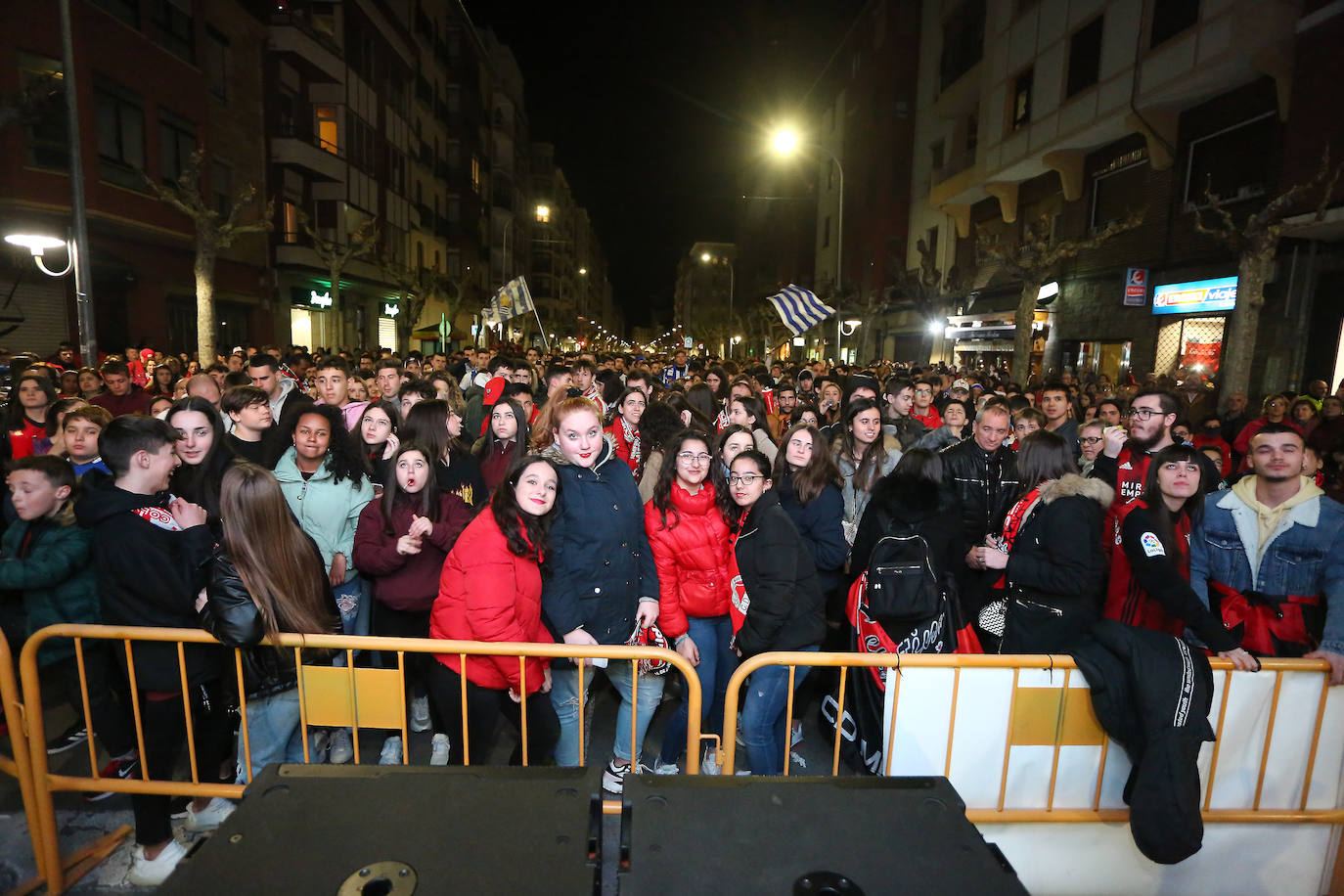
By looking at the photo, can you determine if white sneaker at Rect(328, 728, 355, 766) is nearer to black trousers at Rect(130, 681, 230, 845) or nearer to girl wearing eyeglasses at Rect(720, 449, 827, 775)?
black trousers at Rect(130, 681, 230, 845)

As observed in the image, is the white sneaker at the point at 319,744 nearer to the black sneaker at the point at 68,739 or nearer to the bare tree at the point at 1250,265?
the black sneaker at the point at 68,739

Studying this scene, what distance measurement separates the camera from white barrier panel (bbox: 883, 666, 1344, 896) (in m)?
3.11

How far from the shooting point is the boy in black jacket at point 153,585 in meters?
3.21

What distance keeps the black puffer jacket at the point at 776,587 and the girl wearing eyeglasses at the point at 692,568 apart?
232 mm

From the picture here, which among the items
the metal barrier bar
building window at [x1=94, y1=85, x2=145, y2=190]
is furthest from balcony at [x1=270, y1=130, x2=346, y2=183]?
the metal barrier bar

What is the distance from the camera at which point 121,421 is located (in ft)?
11.2

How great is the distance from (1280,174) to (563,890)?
18.3 meters

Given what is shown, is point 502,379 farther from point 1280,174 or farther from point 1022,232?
point 1022,232

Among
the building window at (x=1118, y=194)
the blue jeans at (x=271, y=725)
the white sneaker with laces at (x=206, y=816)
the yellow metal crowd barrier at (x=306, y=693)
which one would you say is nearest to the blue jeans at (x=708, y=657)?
the yellow metal crowd barrier at (x=306, y=693)

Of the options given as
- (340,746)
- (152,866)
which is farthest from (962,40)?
(152,866)

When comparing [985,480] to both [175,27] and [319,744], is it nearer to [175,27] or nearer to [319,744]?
[319,744]

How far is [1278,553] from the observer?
12.3ft

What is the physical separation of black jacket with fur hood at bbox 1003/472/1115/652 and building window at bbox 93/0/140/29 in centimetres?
2375

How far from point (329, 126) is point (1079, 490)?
34436mm
